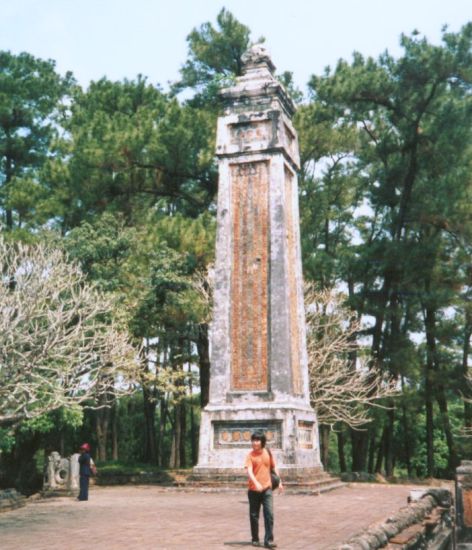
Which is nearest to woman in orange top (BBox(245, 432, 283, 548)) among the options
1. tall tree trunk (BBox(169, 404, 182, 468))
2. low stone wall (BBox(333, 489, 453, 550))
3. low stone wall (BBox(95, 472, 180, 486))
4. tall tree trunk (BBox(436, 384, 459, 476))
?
low stone wall (BBox(333, 489, 453, 550))

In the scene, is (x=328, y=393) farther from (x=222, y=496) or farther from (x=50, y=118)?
(x=50, y=118)

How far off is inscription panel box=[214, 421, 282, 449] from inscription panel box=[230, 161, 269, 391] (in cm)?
78

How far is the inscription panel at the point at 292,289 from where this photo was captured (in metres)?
14.2

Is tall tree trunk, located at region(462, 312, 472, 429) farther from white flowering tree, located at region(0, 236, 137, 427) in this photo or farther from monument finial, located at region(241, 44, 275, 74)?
monument finial, located at region(241, 44, 275, 74)

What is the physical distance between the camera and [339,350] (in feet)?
72.7

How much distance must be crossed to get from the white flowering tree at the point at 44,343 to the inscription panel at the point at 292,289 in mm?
4055

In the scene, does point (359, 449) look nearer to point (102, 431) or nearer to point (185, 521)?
point (102, 431)

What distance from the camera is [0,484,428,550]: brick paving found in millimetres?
6809

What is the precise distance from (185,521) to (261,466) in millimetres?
2144

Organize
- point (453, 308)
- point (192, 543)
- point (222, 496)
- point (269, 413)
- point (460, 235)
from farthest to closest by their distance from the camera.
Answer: point (453, 308), point (460, 235), point (269, 413), point (222, 496), point (192, 543)

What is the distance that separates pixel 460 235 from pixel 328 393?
25.0 ft

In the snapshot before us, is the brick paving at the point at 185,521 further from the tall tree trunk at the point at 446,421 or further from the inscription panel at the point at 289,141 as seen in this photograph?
the tall tree trunk at the point at 446,421

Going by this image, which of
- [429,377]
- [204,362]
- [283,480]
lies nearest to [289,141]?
[283,480]

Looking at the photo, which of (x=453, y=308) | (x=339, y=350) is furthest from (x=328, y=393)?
(x=453, y=308)
